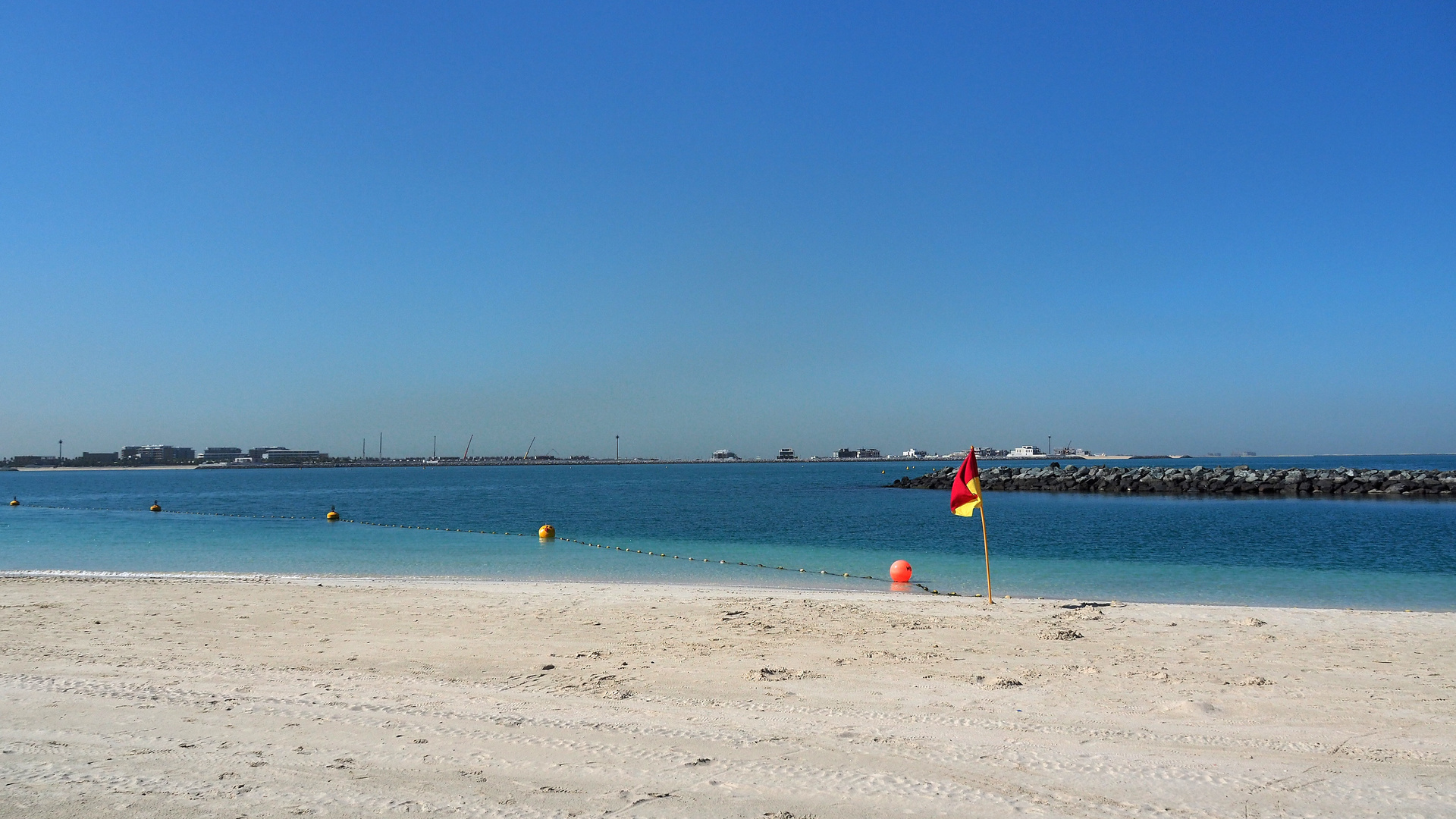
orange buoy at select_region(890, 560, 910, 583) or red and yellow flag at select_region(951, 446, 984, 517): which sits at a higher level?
red and yellow flag at select_region(951, 446, 984, 517)

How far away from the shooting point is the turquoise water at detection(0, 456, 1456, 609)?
18812 mm

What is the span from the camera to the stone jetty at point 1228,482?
52.4 m

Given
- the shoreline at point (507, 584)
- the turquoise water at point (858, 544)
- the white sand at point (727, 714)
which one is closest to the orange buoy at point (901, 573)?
the turquoise water at point (858, 544)

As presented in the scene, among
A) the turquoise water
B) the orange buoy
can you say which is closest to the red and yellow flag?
the turquoise water

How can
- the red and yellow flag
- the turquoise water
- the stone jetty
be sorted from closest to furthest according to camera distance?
the red and yellow flag → the turquoise water → the stone jetty

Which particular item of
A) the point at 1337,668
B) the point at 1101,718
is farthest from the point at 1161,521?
the point at 1101,718

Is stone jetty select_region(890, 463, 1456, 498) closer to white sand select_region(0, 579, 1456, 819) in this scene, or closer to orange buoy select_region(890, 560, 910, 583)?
orange buoy select_region(890, 560, 910, 583)

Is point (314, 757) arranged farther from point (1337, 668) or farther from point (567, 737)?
point (1337, 668)

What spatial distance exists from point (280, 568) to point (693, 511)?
2779 centimetres

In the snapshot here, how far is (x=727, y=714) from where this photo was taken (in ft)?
24.4

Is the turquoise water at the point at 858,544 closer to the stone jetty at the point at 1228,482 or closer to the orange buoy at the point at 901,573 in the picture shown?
the orange buoy at the point at 901,573

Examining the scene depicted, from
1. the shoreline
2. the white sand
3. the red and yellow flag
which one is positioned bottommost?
the shoreline

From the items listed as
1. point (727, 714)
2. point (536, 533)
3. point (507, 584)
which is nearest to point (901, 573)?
point (507, 584)

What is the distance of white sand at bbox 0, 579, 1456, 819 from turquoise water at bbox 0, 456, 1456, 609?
6.20 m
